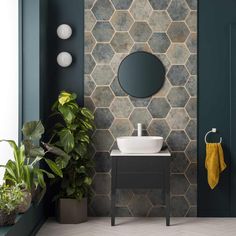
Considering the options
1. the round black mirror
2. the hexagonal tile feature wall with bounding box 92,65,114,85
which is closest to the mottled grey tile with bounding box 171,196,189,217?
the round black mirror

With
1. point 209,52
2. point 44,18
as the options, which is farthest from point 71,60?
point 209,52

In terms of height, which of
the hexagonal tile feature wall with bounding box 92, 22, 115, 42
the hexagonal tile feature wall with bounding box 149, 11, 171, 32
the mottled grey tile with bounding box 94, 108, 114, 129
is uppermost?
the hexagonal tile feature wall with bounding box 149, 11, 171, 32

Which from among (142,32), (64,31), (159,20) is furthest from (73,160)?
(159,20)

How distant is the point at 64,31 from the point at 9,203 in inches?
87.2

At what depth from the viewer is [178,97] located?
5.18 meters

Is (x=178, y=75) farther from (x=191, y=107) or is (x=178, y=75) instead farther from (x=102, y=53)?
(x=102, y=53)

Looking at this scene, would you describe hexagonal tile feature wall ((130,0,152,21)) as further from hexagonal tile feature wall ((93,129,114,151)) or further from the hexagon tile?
hexagonal tile feature wall ((93,129,114,151))

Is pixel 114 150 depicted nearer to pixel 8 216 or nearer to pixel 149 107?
pixel 149 107

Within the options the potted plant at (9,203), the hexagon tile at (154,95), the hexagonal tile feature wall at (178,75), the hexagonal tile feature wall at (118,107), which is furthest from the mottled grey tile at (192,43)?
the potted plant at (9,203)

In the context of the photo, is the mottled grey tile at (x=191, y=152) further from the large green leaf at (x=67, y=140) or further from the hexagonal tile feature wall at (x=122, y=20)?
the hexagonal tile feature wall at (x=122, y=20)

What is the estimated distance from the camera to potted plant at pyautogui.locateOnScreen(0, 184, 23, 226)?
3515mm

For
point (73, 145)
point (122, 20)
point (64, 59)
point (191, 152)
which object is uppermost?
point (122, 20)

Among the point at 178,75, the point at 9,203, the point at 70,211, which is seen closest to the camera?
the point at 9,203

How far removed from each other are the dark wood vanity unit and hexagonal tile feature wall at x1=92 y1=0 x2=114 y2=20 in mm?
1569
